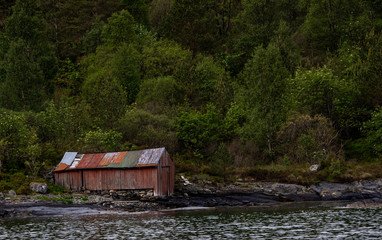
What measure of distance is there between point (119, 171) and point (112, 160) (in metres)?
1.75

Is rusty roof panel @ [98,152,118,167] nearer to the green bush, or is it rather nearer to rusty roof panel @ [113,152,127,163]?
rusty roof panel @ [113,152,127,163]

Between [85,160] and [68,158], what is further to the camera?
[68,158]

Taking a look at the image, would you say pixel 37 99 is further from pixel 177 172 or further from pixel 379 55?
pixel 379 55

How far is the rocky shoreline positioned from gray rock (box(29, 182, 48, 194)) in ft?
2.94

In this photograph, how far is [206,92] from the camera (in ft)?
260

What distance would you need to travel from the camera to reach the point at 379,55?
63.8 m

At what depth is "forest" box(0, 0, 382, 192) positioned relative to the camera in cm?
5909

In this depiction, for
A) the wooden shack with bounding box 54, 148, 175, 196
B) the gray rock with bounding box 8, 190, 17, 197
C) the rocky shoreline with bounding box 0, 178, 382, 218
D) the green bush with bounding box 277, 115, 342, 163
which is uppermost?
the green bush with bounding box 277, 115, 342, 163

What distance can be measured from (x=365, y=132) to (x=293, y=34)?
35539 millimetres

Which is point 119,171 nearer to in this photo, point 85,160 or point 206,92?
point 85,160

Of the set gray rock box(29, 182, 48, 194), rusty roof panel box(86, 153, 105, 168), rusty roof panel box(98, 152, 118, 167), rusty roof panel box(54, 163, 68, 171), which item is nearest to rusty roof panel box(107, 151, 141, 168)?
rusty roof panel box(98, 152, 118, 167)

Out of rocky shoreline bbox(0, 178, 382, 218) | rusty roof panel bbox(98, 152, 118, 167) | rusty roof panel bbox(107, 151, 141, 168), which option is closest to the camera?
rocky shoreline bbox(0, 178, 382, 218)

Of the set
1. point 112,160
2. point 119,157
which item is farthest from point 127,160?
point 112,160

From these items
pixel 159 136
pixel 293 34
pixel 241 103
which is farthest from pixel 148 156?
pixel 293 34
